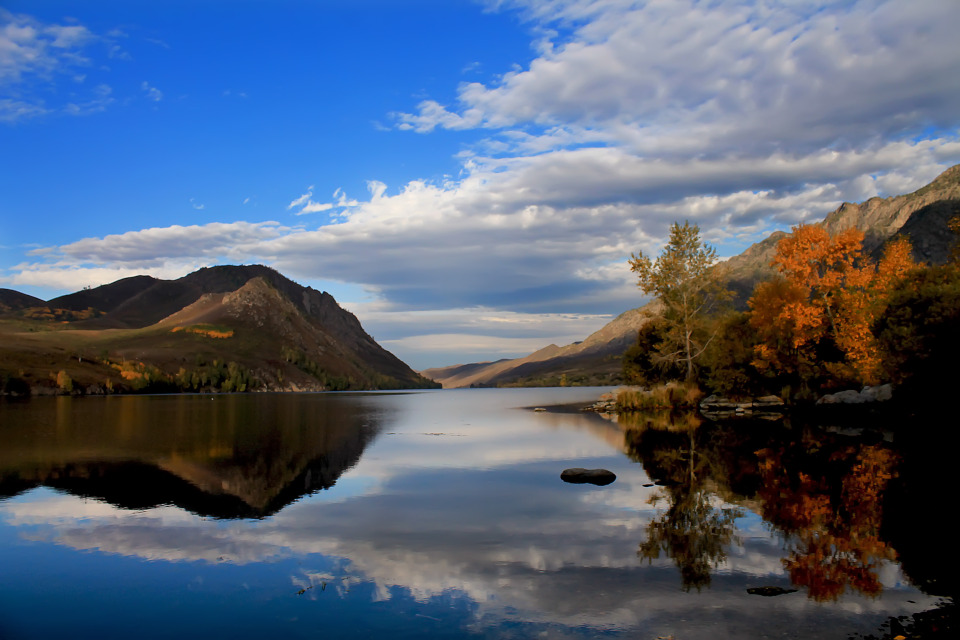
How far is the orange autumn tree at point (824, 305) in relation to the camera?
202 feet

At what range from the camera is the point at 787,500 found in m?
23.3

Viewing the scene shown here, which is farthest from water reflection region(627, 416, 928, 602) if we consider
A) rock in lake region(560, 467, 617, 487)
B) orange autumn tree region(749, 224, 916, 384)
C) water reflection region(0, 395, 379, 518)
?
orange autumn tree region(749, 224, 916, 384)

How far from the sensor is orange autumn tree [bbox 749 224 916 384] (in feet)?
202

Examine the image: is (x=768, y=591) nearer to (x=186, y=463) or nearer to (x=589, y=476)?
(x=589, y=476)

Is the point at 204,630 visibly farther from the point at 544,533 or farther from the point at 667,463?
the point at 667,463

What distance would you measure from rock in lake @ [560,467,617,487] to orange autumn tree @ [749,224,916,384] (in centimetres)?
4274

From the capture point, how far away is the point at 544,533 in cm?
1964

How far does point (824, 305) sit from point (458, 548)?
61857 millimetres

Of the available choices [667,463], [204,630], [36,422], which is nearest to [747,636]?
[204,630]

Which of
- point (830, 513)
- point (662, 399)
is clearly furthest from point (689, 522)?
point (662, 399)

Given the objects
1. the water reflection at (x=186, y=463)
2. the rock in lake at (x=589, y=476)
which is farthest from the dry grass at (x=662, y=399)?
the rock in lake at (x=589, y=476)

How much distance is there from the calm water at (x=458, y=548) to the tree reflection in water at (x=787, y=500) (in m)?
0.11

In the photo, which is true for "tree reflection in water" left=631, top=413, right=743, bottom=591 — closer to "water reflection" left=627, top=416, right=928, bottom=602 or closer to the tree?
"water reflection" left=627, top=416, right=928, bottom=602

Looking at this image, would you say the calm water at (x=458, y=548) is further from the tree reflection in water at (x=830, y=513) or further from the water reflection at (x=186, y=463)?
the water reflection at (x=186, y=463)
